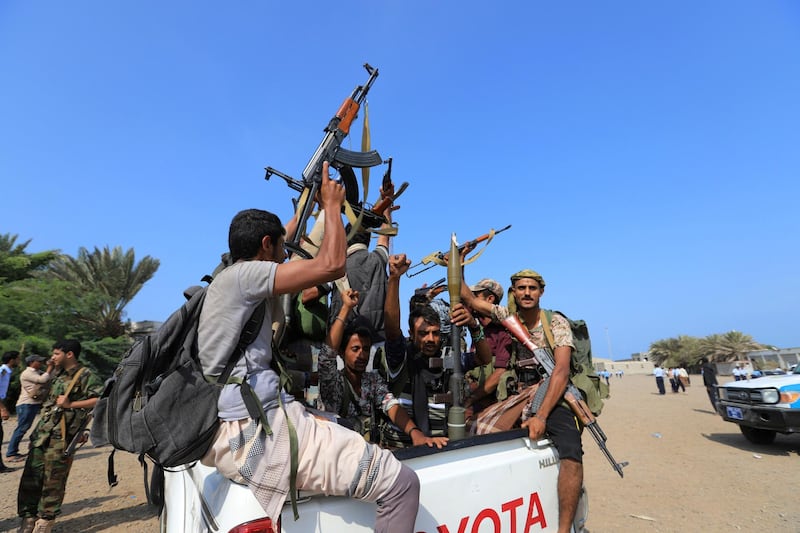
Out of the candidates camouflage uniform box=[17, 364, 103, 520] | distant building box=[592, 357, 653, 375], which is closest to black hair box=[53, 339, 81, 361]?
camouflage uniform box=[17, 364, 103, 520]

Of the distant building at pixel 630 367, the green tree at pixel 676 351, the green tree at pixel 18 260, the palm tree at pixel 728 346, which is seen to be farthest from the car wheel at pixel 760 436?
the distant building at pixel 630 367

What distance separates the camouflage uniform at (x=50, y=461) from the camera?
14.4 feet

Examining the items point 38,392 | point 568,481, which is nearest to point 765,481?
point 568,481

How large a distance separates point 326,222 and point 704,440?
10554 millimetres

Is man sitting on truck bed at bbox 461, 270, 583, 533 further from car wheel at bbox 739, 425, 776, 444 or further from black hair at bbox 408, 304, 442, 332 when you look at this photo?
car wheel at bbox 739, 425, 776, 444

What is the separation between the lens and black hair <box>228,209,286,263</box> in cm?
173

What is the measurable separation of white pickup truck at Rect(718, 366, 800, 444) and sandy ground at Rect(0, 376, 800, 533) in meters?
0.46

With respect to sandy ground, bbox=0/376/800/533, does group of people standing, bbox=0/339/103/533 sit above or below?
above

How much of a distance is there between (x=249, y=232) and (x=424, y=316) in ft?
6.07

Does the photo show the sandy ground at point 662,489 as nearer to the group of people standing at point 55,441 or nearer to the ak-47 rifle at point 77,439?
the group of people standing at point 55,441

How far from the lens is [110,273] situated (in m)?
22.8

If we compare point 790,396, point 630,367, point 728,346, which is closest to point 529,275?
point 790,396

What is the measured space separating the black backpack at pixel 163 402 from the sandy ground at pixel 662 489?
14.6 ft

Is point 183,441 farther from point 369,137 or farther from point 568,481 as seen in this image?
point 369,137
